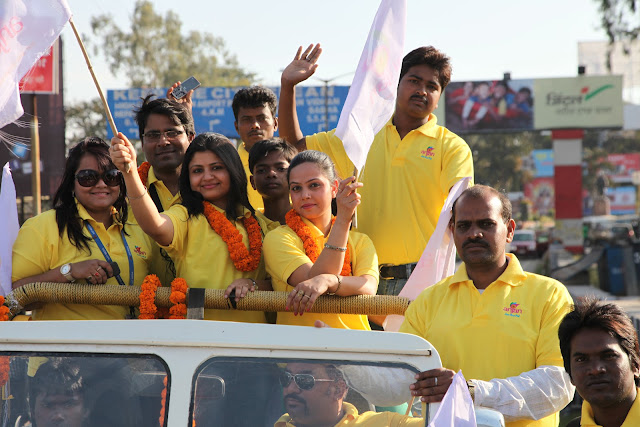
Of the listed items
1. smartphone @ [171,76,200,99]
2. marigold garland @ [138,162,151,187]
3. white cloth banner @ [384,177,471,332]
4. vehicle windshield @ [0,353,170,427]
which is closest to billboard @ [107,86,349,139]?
smartphone @ [171,76,200,99]

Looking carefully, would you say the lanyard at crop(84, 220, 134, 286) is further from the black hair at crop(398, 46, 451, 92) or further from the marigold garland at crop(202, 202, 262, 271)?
the black hair at crop(398, 46, 451, 92)

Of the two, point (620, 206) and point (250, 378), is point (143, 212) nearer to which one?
point (250, 378)

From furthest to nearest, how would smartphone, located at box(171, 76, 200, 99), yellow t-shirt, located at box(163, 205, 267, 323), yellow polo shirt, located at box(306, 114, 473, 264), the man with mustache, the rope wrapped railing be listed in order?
1. smartphone, located at box(171, 76, 200, 99)
2. yellow polo shirt, located at box(306, 114, 473, 264)
3. yellow t-shirt, located at box(163, 205, 267, 323)
4. the rope wrapped railing
5. the man with mustache

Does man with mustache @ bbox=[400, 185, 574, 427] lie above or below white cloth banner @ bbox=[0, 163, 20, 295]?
below

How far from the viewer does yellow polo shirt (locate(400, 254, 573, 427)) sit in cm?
294

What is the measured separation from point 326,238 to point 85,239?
1.09 meters

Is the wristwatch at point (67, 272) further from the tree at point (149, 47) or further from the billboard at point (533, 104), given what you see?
the tree at point (149, 47)

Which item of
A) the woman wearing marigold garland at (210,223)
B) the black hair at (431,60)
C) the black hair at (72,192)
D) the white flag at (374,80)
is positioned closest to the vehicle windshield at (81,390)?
the woman wearing marigold garland at (210,223)

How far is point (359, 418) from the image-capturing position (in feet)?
7.80

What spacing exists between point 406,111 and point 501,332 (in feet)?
5.72

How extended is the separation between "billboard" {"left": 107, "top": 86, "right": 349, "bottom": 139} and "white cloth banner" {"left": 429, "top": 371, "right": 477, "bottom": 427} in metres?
24.3

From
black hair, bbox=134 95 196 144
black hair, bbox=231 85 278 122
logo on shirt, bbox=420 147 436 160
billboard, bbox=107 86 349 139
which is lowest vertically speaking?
logo on shirt, bbox=420 147 436 160

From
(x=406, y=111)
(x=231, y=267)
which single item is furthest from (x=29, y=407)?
(x=406, y=111)

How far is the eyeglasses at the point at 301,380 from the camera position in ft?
7.75
